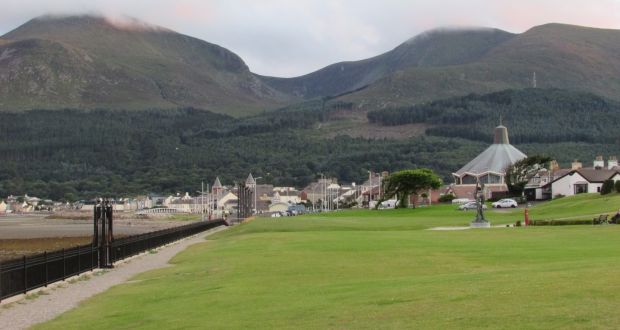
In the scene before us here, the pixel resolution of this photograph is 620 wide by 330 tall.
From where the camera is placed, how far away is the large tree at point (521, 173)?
116438 millimetres

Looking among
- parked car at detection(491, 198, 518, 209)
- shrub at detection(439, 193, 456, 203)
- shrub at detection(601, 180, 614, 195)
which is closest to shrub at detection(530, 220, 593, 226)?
shrub at detection(601, 180, 614, 195)

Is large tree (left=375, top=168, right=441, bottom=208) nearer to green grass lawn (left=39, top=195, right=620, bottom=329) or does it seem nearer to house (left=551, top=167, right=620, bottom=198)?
house (left=551, top=167, right=620, bottom=198)

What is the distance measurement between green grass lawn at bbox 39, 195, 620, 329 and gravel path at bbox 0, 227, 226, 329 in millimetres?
764

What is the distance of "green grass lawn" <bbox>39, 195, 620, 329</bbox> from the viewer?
655 inches

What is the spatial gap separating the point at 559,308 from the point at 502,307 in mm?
1093

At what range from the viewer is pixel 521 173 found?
385ft

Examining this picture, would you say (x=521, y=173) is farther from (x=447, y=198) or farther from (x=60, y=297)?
(x=60, y=297)

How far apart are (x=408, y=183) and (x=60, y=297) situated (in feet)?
315

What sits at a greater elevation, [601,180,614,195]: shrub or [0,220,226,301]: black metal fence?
[601,180,614,195]: shrub

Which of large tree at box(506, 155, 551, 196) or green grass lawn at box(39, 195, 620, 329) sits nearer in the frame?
green grass lawn at box(39, 195, 620, 329)

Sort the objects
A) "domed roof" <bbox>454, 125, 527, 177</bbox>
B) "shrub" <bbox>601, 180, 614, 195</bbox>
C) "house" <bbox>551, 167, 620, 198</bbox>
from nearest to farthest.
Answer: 1. "shrub" <bbox>601, 180, 614, 195</bbox>
2. "house" <bbox>551, 167, 620, 198</bbox>
3. "domed roof" <bbox>454, 125, 527, 177</bbox>

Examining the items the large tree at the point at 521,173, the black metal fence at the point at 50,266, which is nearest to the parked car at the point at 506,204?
the large tree at the point at 521,173

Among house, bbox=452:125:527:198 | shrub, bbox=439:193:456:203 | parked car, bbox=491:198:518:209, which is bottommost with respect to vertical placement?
parked car, bbox=491:198:518:209

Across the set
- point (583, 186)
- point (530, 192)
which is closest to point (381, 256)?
point (583, 186)
